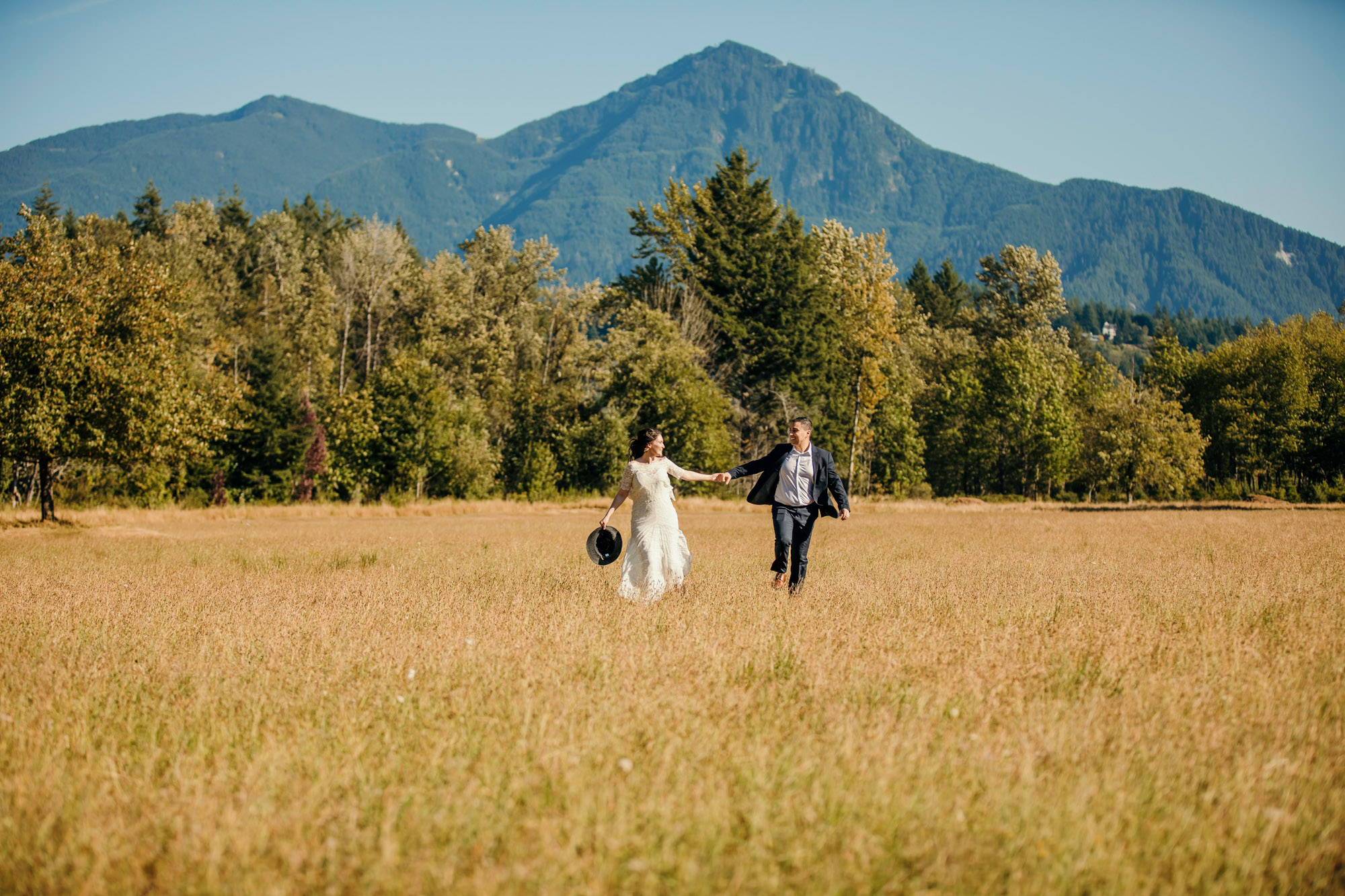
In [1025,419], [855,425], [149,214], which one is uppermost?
[149,214]

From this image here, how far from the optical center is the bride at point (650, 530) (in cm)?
1066

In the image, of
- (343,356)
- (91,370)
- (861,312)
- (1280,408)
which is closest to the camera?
(91,370)

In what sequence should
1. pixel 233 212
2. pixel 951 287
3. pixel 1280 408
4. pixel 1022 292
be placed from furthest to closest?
1. pixel 951 287
2. pixel 1022 292
3. pixel 233 212
4. pixel 1280 408

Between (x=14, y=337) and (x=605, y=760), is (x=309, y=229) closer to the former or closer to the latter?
(x=14, y=337)

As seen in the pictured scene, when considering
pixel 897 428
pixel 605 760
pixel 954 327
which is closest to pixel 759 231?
pixel 897 428

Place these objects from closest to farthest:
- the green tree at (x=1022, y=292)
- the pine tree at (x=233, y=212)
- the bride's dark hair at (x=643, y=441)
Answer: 1. the bride's dark hair at (x=643, y=441)
2. the pine tree at (x=233, y=212)
3. the green tree at (x=1022, y=292)

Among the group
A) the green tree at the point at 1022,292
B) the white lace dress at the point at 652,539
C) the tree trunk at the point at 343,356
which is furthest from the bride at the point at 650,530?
the green tree at the point at 1022,292

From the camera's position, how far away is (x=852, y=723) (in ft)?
17.7

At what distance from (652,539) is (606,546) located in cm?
65

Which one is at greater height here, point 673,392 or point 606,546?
point 673,392

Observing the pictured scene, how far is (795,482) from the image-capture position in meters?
11.4

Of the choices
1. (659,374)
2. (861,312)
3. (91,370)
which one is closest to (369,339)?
(659,374)

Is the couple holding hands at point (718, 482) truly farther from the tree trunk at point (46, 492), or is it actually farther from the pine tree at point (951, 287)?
the pine tree at point (951, 287)

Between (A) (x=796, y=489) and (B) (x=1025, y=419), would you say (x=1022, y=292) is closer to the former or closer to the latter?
(B) (x=1025, y=419)
